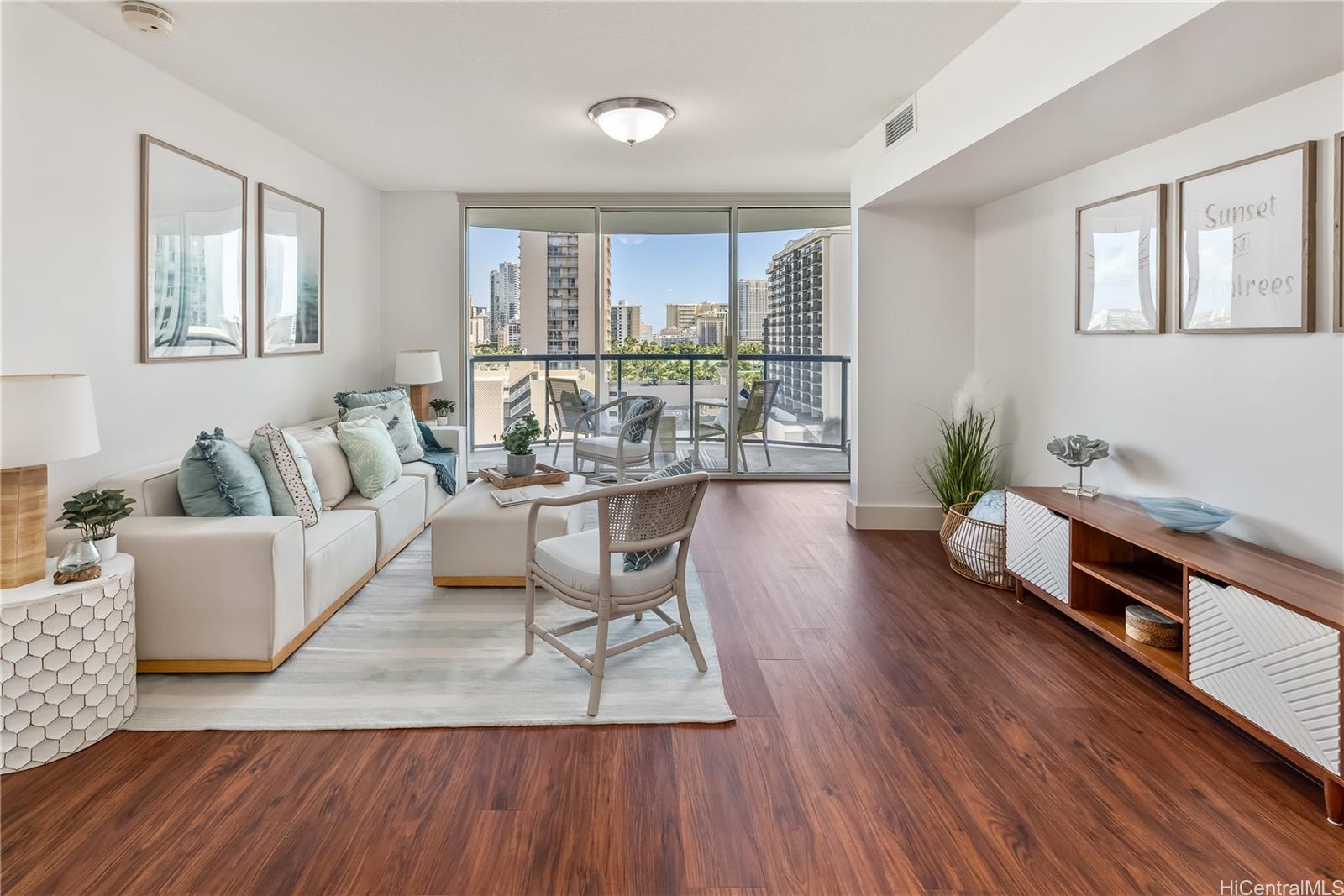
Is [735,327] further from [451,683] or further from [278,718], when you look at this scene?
[278,718]

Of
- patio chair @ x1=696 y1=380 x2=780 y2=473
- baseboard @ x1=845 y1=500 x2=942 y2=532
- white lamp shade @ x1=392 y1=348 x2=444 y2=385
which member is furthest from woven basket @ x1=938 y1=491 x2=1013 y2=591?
white lamp shade @ x1=392 y1=348 x2=444 y2=385

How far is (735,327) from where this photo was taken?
21.7 ft

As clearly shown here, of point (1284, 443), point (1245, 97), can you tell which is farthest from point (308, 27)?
point (1284, 443)

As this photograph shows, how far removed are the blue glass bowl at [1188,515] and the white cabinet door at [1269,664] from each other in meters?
0.43

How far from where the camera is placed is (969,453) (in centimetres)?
445

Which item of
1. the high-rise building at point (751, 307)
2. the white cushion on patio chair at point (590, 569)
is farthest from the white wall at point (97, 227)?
the high-rise building at point (751, 307)

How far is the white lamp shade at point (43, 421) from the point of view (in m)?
2.13

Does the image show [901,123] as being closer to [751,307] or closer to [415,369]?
[751,307]

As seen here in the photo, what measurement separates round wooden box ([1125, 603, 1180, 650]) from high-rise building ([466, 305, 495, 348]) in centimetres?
533

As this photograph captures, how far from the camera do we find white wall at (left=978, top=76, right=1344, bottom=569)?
2.44 m

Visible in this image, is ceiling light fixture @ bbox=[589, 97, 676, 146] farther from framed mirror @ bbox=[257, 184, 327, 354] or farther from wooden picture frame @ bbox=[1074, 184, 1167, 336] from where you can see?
wooden picture frame @ bbox=[1074, 184, 1167, 336]

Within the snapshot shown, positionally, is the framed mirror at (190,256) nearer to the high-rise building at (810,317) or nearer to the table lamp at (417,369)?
the table lamp at (417,369)

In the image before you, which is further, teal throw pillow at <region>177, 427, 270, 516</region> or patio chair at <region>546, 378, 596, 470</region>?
patio chair at <region>546, 378, 596, 470</region>

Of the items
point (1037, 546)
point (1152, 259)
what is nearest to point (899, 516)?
point (1037, 546)
